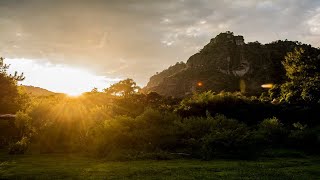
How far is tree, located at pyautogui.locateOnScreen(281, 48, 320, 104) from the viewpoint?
159 ft

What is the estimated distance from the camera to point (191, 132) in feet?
96.2

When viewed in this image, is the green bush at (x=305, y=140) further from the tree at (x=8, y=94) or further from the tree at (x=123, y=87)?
the tree at (x=123, y=87)

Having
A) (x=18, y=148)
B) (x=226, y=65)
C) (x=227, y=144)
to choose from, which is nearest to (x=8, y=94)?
(x=18, y=148)

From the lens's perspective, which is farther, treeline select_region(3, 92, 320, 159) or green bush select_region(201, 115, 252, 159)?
treeline select_region(3, 92, 320, 159)

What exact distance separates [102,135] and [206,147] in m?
7.88

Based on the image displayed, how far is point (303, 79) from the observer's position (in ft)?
173

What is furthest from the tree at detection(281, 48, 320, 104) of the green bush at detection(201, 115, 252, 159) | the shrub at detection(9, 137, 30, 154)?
the shrub at detection(9, 137, 30, 154)

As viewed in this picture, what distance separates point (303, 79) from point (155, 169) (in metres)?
38.7

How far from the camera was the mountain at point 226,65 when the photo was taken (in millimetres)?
133000

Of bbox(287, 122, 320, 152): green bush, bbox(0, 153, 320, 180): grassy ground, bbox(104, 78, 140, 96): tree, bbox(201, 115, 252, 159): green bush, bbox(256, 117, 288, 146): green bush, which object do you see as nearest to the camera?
bbox(0, 153, 320, 180): grassy ground

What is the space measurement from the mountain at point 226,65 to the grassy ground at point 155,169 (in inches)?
3954

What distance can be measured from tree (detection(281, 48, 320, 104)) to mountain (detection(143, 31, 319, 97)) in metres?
66.5

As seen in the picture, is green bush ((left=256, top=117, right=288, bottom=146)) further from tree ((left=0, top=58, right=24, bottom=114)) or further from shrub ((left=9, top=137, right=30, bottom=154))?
tree ((left=0, top=58, right=24, bottom=114))

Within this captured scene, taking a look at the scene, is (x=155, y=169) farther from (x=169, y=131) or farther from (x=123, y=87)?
(x=123, y=87)
